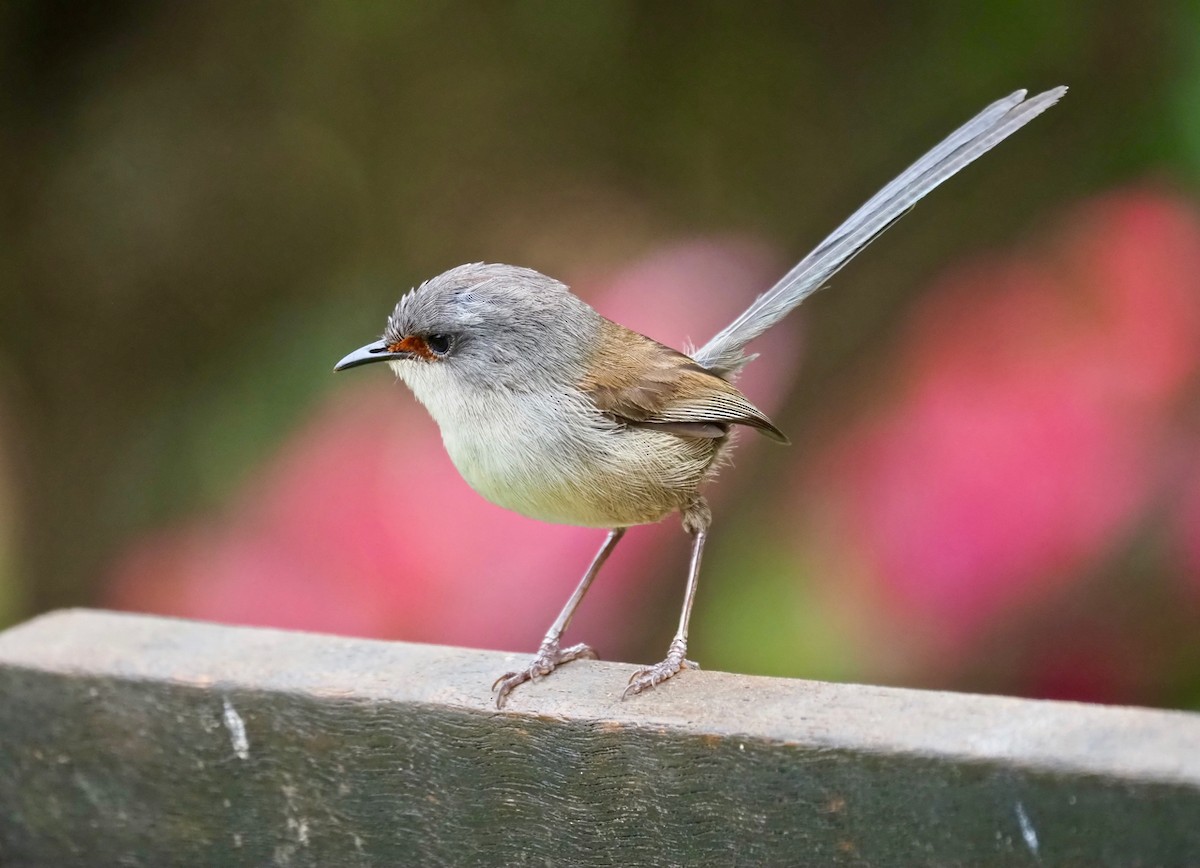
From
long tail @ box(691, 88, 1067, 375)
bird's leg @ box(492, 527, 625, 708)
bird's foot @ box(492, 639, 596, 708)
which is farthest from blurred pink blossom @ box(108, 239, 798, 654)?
A: bird's foot @ box(492, 639, 596, 708)

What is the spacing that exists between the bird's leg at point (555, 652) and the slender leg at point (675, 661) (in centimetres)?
15

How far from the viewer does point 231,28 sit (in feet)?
13.5

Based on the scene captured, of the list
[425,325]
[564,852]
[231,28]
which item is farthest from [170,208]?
[564,852]

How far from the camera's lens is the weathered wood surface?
162 cm

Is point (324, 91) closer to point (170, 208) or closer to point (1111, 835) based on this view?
point (170, 208)

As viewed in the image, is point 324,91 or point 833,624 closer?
point 833,624

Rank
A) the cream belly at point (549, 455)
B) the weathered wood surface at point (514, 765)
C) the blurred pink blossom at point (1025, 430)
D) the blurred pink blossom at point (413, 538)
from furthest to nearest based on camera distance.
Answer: the blurred pink blossom at point (413, 538), the blurred pink blossom at point (1025, 430), the cream belly at point (549, 455), the weathered wood surface at point (514, 765)

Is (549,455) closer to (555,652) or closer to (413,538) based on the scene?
(555,652)

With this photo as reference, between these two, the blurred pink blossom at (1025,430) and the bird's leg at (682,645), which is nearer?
the bird's leg at (682,645)

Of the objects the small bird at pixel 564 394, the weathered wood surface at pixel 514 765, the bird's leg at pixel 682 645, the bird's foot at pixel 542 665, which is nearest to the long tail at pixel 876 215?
the small bird at pixel 564 394

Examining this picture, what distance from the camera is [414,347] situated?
87.5 inches

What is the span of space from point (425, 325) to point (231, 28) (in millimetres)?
2314

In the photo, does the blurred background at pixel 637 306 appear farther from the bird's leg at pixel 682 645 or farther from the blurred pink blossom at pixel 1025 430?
the bird's leg at pixel 682 645

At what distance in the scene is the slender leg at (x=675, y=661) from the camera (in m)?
2.03
